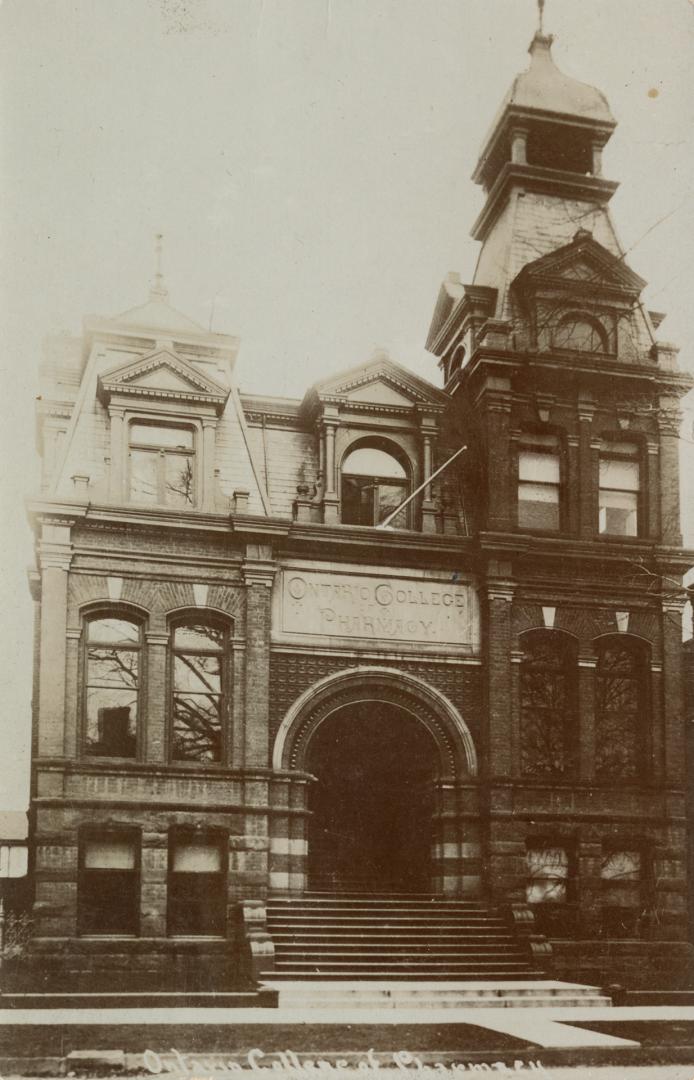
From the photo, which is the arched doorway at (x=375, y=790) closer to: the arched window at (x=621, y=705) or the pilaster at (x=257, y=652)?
the pilaster at (x=257, y=652)

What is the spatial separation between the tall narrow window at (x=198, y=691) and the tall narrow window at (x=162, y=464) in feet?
7.60

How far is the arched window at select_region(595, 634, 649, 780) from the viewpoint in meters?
24.2

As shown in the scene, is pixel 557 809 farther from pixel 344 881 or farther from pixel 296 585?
pixel 296 585

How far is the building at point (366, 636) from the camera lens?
70.3 feet

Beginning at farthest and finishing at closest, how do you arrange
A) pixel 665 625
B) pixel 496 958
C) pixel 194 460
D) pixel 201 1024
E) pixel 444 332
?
pixel 444 332
pixel 665 625
pixel 194 460
pixel 496 958
pixel 201 1024

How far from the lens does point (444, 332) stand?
27406 mm

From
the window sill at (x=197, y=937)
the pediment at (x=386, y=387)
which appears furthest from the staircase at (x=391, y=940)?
the pediment at (x=386, y=387)

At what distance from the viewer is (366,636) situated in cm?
2325

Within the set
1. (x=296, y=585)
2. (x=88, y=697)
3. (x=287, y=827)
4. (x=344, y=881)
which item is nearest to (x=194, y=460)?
(x=296, y=585)

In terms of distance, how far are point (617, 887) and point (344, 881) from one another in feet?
16.3

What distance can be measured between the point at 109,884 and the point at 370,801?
Result: 18.2 ft

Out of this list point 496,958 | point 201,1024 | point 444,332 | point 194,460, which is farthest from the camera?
point 444,332

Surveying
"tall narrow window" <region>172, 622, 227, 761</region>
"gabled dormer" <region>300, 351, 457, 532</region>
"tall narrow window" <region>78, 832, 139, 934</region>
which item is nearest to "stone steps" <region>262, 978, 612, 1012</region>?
"tall narrow window" <region>78, 832, 139, 934</region>

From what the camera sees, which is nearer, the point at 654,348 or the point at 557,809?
the point at 557,809
